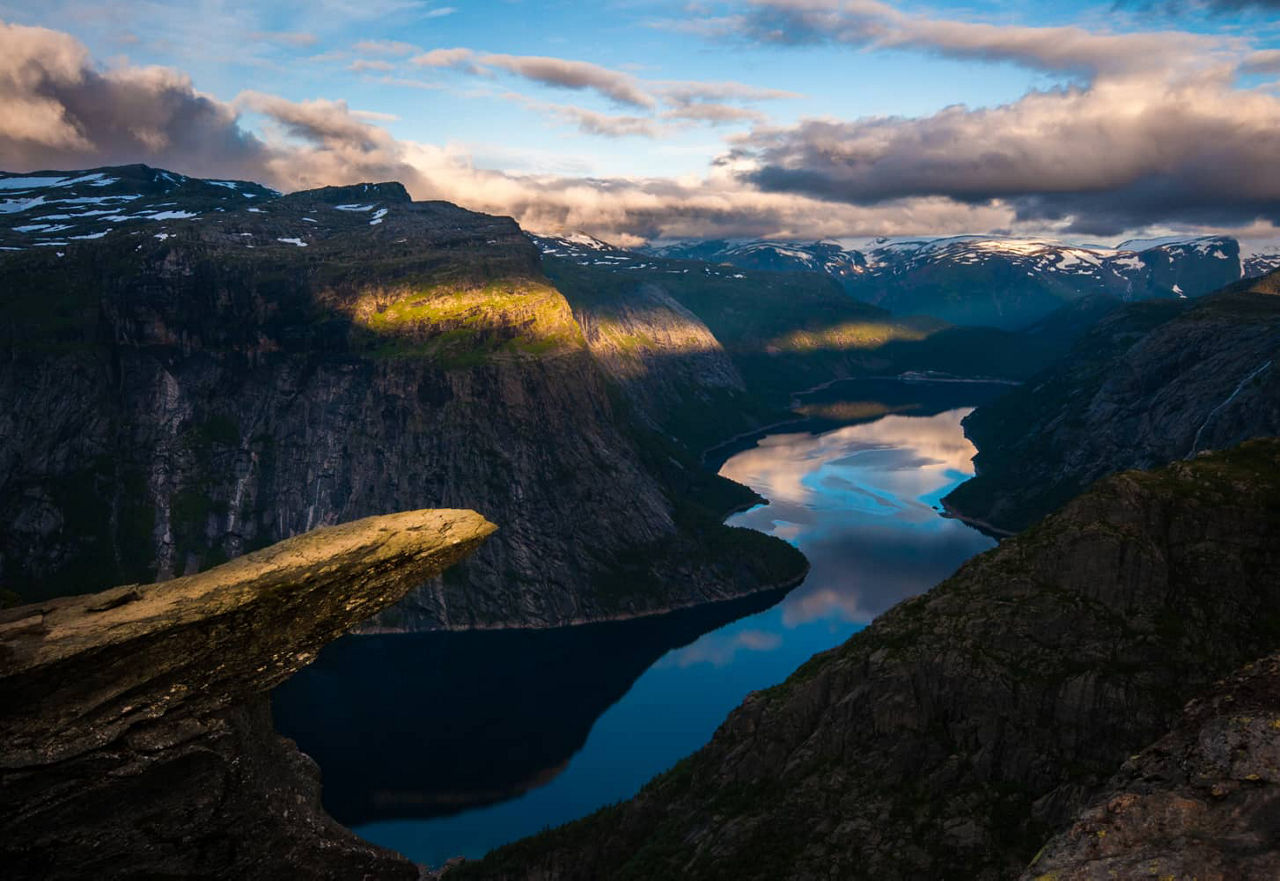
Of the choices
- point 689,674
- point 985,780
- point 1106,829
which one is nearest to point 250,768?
point 1106,829

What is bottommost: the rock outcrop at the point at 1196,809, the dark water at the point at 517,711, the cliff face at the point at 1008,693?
the dark water at the point at 517,711

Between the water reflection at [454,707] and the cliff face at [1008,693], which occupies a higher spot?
the cliff face at [1008,693]

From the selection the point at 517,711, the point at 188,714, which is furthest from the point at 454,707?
the point at 188,714

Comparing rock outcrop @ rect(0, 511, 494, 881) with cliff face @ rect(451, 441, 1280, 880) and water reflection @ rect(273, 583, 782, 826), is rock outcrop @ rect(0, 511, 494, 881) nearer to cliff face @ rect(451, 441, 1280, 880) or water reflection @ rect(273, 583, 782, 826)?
cliff face @ rect(451, 441, 1280, 880)

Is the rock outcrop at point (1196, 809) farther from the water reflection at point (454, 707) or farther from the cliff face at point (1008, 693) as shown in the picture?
the water reflection at point (454, 707)

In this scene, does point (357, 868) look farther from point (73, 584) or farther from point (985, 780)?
point (73, 584)

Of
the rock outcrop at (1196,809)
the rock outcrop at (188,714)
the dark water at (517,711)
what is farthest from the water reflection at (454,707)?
the rock outcrop at (1196,809)
